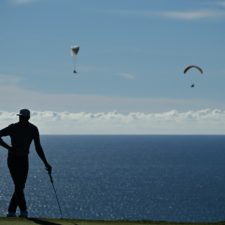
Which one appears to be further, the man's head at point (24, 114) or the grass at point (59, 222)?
the man's head at point (24, 114)

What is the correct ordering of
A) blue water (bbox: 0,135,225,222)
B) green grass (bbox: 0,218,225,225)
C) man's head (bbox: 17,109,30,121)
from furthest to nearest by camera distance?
blue water (bbox: 0,135,225,222)
man's head (bbox: 17,109,30,121)
green grass (bbox: 0,218,225,225)

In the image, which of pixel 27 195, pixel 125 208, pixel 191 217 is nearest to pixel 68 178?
pixel 27 195

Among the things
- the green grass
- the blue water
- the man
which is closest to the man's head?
the man

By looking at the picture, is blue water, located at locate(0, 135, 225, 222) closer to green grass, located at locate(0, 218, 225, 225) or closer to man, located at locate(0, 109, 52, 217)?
man, located at locate(0, 109, 52, 217)

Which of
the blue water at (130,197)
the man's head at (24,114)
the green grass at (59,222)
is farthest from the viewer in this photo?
the blue water at (130,197)

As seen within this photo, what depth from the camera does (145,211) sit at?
119875 millimetres

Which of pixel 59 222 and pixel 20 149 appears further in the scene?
pixel 20 149

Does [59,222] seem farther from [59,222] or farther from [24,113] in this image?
[24,113]

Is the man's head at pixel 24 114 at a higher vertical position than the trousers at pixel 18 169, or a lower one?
higher

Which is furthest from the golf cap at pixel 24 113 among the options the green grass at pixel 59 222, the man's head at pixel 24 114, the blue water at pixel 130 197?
the blue water at pixel 130 197

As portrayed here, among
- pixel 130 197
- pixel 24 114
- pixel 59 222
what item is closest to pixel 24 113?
pixel 24 114

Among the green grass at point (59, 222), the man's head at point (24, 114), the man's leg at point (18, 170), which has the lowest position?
the green grass at point (59, 222)

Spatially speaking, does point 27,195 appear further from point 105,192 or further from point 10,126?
point 10,126

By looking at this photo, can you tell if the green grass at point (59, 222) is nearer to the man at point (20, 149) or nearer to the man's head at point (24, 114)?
the man at point (20, 149)
